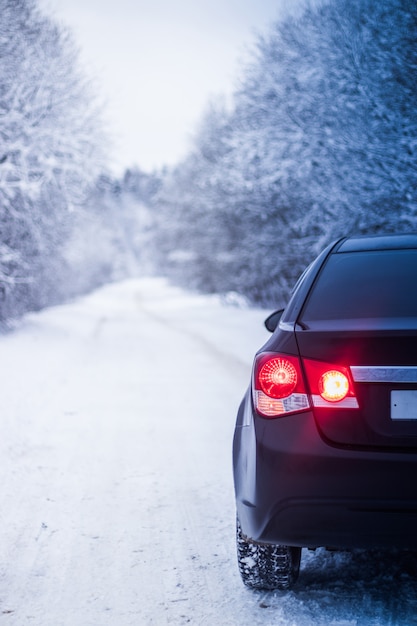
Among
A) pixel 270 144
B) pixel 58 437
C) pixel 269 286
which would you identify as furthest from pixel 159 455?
pixel 269 286

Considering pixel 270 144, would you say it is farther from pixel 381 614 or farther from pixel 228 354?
pixel 381 614

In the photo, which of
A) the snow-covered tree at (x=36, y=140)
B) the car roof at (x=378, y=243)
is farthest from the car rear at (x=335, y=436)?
the snow-covered tree at (x=36, y=140)

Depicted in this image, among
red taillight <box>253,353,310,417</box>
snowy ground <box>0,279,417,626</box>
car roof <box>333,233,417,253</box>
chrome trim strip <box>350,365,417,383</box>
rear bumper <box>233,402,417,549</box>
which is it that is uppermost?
car roof <box>333,233,417,253</box>

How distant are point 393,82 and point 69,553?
10.6 metres

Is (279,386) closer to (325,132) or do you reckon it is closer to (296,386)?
(296,386)

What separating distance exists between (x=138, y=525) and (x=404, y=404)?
86.3 inches

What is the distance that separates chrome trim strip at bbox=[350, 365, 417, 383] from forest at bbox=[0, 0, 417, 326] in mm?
9108

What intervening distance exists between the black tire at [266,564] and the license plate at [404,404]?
918 millimetres

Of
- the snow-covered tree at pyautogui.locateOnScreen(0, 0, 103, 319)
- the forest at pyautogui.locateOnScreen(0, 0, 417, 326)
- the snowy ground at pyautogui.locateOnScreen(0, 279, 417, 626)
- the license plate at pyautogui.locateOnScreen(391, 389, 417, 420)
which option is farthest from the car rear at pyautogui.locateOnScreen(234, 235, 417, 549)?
the snow-covered tree at pyautogui.locateOnScreen(0, 0, 103, 319)

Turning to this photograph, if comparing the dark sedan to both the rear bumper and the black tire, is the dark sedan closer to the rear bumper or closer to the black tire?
the rear bumper

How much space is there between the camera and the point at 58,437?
6.23 meters

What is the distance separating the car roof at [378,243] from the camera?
11.5 ft

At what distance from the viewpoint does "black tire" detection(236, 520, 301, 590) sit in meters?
2.87

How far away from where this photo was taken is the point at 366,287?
315cm
